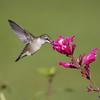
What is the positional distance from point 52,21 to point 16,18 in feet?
2.59

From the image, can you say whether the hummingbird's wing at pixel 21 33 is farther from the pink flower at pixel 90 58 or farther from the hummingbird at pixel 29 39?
the pink flower at pixel 90 58

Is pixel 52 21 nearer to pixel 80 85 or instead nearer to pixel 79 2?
pixel 79 2

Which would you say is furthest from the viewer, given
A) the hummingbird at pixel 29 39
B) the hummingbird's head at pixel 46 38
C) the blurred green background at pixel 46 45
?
the blurred green background at pixel 46 45

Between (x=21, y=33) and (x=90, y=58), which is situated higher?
(x=21, y=33)

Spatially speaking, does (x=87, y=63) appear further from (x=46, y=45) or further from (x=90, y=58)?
(x=46, y=45)

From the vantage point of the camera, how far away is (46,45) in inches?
456

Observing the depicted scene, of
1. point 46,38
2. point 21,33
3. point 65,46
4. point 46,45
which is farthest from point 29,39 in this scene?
point 46,45

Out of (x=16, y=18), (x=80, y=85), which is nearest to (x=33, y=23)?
(x=16, y=18)

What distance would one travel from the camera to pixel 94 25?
1330 centimetres

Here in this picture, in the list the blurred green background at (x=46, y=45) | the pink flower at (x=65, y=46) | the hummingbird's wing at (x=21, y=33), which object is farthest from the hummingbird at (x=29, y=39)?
the blurred green background at (x=46, y=45)

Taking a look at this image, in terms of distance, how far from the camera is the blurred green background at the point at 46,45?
359 inches

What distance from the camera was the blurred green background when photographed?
9.12 meters

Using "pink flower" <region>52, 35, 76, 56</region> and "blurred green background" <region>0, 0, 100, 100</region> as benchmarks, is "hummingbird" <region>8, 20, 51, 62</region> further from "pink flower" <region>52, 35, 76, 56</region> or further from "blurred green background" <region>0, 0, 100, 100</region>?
"blurred green background" <region>0, 0, 100, 100</region>

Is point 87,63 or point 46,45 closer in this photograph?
point 87,63
